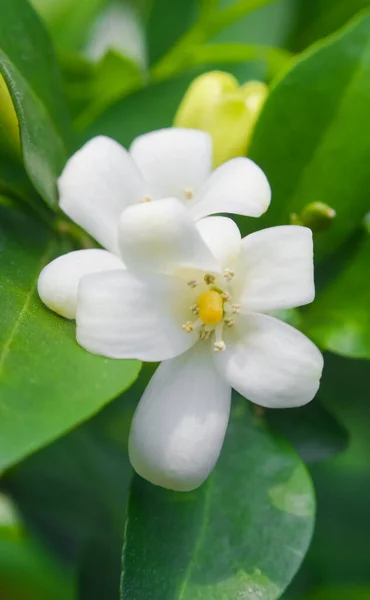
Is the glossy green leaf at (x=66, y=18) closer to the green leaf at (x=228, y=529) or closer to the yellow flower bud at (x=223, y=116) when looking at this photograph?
the yellow flower bud at (x=223, y=116)

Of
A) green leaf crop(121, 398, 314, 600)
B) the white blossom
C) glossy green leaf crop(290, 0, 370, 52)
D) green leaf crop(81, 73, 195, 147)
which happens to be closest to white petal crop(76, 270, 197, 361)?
the white blossom

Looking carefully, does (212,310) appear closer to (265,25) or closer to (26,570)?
(265,25)

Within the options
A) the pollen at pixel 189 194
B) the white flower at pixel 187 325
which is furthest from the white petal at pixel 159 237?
the pollen at pixel 189 194

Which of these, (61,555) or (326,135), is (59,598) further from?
(326,135)

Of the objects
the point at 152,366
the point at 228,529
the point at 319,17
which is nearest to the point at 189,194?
the point at 152,366

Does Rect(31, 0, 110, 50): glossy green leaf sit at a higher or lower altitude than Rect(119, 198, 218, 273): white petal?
lower

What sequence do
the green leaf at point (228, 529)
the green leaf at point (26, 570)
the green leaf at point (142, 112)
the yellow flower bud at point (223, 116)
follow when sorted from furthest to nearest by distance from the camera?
the green leaf at point (26, 570) < the green leaf at point (142, 112) < the yellow flower bud at point (223, 116) < the green leaf at point (228, 529)

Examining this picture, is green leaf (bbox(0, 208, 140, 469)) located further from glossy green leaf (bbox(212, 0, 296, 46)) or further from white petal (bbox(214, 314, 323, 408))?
glossy green leaf (bbox(212, 0, 296, 46))
